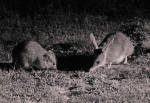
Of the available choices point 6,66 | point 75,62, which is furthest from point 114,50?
point 6,66

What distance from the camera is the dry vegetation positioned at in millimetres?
8719

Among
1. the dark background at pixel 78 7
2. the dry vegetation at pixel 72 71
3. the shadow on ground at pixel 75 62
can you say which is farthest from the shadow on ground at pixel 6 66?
the dark background at pixel 78 7

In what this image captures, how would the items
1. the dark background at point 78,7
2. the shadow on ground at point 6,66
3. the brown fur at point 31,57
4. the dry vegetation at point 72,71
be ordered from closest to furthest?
the dry vegetation at point 72,71 < the brown fur at point 31,57 < the shadow on ground at point 6,66 < the dark background at point 78,7

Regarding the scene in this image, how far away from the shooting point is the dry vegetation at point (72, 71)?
8719 millimetres

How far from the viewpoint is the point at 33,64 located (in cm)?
1040

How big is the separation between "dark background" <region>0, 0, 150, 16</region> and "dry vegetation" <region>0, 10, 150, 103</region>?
974mm

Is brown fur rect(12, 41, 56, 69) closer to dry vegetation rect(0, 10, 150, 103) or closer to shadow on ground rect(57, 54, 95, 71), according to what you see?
dry vegetation rect(0, 10, 150, 103)

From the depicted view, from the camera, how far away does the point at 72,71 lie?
10.3 m

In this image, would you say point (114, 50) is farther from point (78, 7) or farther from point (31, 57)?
point (78, 7)

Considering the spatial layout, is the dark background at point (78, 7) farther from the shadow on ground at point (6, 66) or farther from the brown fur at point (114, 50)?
the shadow on ground at point (6, 66)

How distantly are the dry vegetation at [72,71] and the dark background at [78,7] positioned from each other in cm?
97

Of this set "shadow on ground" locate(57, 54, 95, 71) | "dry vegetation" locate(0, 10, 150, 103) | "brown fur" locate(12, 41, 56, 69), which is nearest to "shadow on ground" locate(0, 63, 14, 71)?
"dry vegetation" locate(0, 10, 150, 103)

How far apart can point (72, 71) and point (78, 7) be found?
6.08m

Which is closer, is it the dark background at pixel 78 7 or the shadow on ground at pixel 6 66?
the shadow on ground at pixel 6 66
